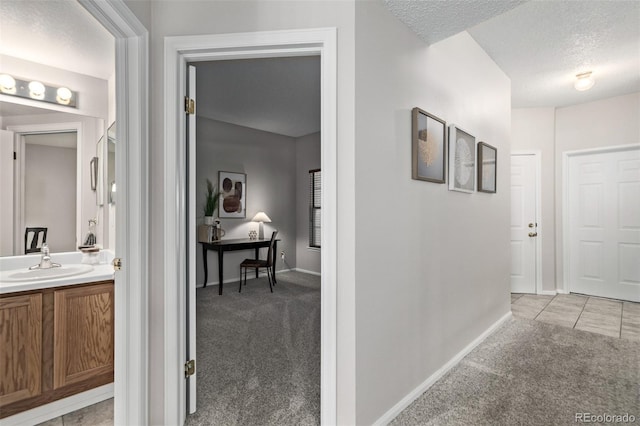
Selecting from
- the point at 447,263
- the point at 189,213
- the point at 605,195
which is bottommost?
the point at 447,263

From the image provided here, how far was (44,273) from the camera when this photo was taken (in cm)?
207

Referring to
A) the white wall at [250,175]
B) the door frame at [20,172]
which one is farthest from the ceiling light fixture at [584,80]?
the door frame at [20,172]

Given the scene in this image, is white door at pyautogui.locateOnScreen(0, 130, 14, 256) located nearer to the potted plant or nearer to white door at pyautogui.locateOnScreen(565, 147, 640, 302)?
the potted plant

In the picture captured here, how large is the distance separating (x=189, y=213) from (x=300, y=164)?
455 centimetres

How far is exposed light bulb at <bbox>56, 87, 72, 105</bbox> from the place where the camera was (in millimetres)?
2398

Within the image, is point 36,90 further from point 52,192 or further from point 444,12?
point 444,12

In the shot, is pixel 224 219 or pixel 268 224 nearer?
pixel 224 219

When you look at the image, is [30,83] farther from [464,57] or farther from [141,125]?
[464,57]

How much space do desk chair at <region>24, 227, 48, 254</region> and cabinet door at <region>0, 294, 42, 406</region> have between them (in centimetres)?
66

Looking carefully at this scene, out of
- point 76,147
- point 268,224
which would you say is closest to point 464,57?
point 76,147

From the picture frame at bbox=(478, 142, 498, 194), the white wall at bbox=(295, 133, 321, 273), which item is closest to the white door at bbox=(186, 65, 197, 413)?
the picture frame at bbox=(478, 142, 498, 194)

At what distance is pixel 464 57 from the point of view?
8.59ft

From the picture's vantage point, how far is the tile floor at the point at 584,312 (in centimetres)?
319

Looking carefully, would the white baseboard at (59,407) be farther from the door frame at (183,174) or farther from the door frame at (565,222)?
the door frame at (565,222)
